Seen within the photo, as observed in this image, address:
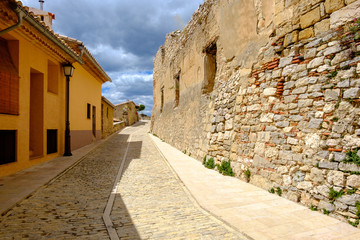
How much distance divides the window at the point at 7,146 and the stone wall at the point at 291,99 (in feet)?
18.1

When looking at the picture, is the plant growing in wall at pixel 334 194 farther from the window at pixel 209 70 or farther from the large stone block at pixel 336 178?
the window at pixel 209 70

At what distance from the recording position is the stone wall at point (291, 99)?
349cm

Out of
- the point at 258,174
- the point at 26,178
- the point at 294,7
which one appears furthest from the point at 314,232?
the point at 26,178

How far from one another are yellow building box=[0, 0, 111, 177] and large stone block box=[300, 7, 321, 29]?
5.75 metres

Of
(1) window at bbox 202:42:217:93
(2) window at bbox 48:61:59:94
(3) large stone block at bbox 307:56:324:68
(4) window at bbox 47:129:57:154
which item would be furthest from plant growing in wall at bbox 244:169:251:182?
(2) window at bbox 48:61:59:94

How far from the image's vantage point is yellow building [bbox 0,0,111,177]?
6.03m

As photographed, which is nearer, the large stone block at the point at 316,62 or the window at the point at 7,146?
the large stone block at the point at 316,62

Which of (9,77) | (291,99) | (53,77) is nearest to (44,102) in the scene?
(53,77)

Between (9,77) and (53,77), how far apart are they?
315 cm

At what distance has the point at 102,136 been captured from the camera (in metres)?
17.8

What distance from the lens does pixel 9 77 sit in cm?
620

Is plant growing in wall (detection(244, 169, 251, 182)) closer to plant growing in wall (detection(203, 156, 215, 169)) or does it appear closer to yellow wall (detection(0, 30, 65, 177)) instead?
plant growing in wall (detection(203, 156, 215, 169))

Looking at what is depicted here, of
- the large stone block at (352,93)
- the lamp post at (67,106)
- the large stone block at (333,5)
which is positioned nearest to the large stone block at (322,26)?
the large stone block at (333,5)

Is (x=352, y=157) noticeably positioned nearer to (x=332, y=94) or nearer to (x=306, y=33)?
(x=332, y=94)
